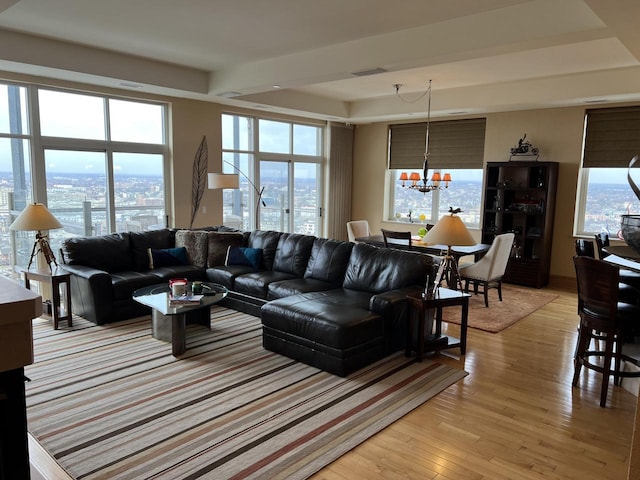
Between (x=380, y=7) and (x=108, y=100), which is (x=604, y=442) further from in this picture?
(x=108, y=100)

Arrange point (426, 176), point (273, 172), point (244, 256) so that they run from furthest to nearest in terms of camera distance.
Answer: point (273, 172), point (426, 176), point (244, 256)

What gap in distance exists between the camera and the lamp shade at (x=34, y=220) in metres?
4.80

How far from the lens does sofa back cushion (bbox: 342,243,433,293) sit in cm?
454

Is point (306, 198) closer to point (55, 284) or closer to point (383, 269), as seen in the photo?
point (383, 269)

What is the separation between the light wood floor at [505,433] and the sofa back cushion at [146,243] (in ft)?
10.7

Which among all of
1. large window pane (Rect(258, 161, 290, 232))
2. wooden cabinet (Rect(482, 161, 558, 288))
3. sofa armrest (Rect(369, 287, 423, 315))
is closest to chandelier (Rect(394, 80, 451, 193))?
wooden cabinet (Rect(482, 161, 558, 288))

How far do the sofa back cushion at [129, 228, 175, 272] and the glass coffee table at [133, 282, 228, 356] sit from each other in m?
0.76

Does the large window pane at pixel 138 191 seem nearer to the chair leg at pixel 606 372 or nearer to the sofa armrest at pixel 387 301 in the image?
the sofa armrest at pixel 387 301

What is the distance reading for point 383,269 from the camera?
4.73 metres

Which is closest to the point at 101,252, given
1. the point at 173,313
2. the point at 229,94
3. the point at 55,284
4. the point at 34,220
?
the point at 55,284

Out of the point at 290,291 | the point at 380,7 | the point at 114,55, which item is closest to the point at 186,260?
the point at 290,291

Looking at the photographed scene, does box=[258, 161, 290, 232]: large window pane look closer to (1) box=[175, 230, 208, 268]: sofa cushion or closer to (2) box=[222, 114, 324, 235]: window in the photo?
(2) box=[222, 114, 324, 235]: window

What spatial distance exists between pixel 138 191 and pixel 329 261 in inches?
130

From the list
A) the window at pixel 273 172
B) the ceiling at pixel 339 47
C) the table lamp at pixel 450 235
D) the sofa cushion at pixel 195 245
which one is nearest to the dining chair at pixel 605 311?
the table lamp at pixel 450 235
